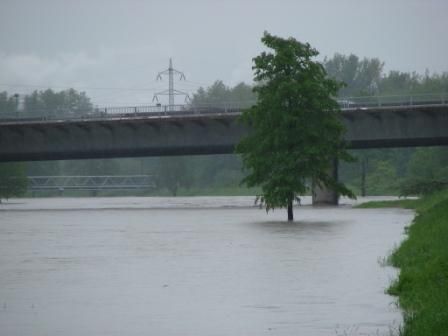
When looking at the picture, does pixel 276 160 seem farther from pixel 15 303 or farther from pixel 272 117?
pixel 15 303

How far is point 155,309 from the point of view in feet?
72.1

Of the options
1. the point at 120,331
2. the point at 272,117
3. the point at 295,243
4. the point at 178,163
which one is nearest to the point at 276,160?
the point at 272,117

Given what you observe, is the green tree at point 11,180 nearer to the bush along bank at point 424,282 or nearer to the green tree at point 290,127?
the green tree at point 290,127

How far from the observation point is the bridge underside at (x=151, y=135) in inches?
3415

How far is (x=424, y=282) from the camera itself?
2245 centimetres

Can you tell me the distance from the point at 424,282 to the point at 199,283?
657 cm

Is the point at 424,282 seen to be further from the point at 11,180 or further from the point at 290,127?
the point at 11,180

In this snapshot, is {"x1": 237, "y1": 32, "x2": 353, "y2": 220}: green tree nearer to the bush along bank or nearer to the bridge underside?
the bush along bank

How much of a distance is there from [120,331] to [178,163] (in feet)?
518

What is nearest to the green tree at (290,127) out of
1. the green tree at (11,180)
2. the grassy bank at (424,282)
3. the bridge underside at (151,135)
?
the grassy bank at (424,282)

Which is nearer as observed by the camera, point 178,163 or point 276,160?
point 276,160

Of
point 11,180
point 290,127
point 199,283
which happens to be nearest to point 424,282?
point 199,283

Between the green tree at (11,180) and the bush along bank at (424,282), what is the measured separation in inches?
4189

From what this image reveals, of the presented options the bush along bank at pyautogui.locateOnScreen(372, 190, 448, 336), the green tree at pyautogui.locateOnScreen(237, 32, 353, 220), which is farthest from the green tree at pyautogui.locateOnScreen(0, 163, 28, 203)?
the bush along bank at pyautogui.locateOnScreen(372, 190, 448, 336)
